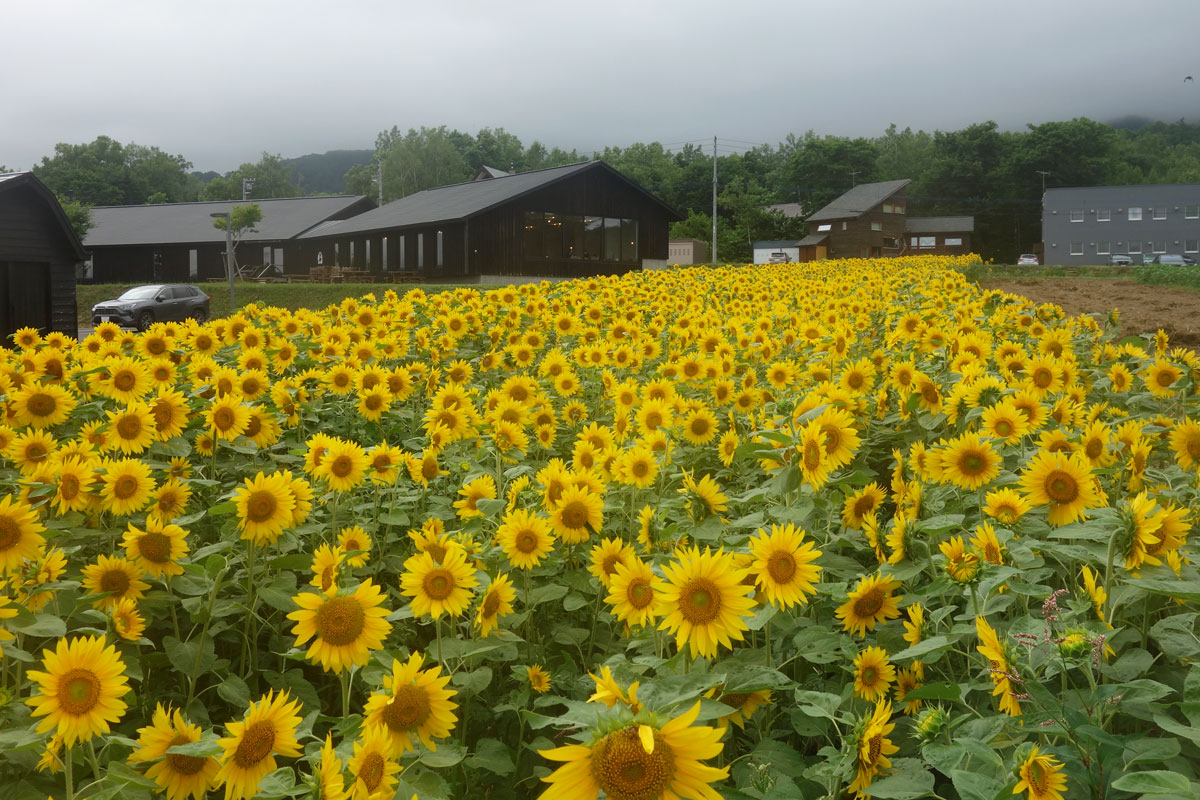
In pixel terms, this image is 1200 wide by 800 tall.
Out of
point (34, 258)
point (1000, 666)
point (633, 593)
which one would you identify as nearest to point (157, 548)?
point (633, 593)

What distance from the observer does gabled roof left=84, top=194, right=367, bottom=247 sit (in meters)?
44.3

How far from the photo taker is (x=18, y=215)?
15.8m

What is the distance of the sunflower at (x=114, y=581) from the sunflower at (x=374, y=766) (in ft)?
3.65

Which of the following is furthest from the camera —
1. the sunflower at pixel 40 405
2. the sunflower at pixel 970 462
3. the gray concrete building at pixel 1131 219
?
the gray concrete building at pixel 1131 219

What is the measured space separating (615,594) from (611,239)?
3518cm

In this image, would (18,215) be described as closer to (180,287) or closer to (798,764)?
(180,287)

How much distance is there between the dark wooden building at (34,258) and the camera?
15570mm

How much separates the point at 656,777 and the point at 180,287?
30153 millimetres

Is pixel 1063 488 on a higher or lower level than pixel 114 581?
higher

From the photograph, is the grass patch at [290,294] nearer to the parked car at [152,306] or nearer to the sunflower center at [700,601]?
the parked car at [152,306]

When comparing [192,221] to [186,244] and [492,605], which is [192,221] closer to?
[186,244]

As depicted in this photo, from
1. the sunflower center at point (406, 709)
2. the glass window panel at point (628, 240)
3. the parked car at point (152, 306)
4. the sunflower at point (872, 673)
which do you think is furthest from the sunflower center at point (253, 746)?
the glass window panel at point (628, 240)

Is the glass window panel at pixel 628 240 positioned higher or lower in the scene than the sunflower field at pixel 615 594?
higher

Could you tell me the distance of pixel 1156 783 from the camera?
3.79 ft
